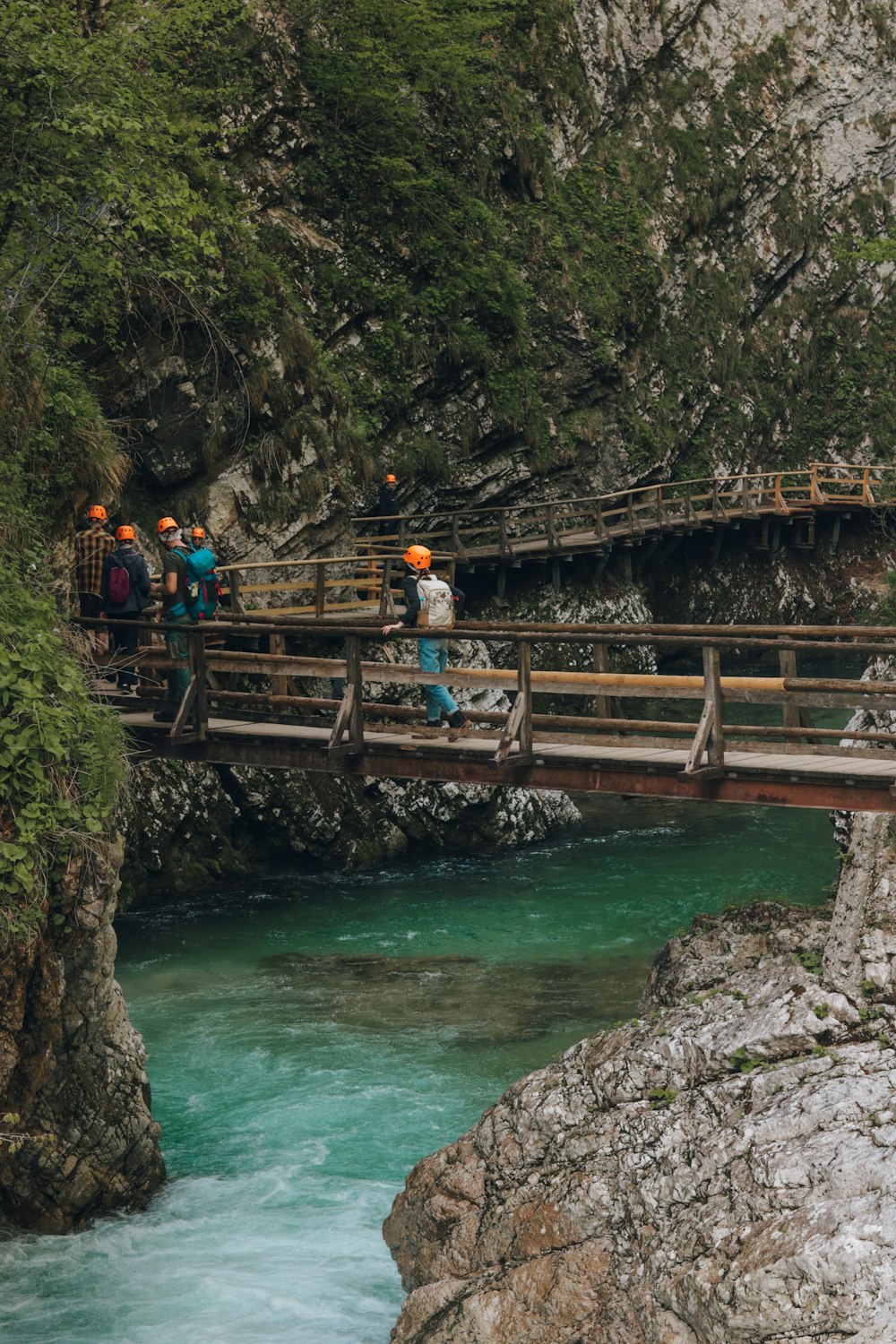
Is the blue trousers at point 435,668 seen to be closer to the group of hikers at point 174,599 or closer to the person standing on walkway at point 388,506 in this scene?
the group of hikers at point 174,599

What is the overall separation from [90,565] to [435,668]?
440 centimetres

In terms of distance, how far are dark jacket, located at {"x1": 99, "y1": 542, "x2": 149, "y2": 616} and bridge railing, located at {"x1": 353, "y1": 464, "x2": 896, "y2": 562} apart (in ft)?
33.6

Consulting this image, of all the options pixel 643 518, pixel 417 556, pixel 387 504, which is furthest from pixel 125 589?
pixel 643 518

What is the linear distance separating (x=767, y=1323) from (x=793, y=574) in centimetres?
3398

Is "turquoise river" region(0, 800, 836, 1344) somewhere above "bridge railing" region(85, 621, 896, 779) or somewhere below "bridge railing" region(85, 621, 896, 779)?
below

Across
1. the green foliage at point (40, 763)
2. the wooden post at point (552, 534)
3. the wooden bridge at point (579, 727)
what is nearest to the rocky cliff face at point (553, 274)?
the wooden post at point (552, 534)

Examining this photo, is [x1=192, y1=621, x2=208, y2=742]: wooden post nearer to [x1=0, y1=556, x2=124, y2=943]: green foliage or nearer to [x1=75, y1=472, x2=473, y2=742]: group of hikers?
[x1=75, y1=472, x2=473, y2=742]: group of hikers

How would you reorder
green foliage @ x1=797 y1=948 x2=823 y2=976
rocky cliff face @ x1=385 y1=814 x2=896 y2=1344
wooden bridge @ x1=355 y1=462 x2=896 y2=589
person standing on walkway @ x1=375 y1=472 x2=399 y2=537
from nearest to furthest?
rocky cliff face @ x1=385 y1=814 x2=896 y2=1344 → green foliage @ x1=797 y1=948 x2=823 y2=976 → person standing on walkway @ x1=375 y1=472 x2=399 y2=537 → wooden bridge @ x1=355 y1=462 x2=896 y2=589

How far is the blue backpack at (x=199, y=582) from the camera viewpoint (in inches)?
649

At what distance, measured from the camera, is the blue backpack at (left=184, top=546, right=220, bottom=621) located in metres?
16.5

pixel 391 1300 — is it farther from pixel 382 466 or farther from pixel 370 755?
pixel 382 466

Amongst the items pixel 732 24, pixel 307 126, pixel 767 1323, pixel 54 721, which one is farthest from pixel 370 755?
pixel 732 24

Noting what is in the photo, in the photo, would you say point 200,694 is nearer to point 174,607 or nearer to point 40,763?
point 174,607

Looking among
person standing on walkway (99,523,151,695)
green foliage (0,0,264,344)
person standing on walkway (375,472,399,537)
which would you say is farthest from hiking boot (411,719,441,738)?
person standing on walkway (375,472,399,537)
